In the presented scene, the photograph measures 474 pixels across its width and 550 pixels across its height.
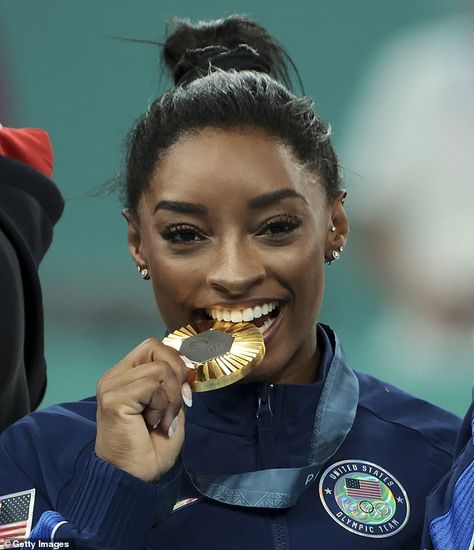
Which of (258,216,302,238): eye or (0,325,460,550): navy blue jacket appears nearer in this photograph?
(0,325,460,550): navy blue jacket

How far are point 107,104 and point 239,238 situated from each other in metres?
1.61

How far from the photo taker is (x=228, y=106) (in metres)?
1.61

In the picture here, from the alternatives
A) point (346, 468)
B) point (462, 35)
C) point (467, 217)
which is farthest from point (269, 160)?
point (462, 35)

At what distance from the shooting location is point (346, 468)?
1.58 metres

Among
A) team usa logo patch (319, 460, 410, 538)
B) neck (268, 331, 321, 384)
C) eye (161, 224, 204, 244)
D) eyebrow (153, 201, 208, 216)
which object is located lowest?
team usa logo patch (319, 460, 410, 538)

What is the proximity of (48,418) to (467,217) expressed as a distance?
1.46 metres

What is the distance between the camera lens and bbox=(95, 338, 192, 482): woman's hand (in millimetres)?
1383

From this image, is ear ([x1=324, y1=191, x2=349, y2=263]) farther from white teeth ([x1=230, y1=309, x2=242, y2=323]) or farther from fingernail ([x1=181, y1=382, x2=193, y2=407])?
fingernail ([x1=181, y1=382, x2=193, y2=407])

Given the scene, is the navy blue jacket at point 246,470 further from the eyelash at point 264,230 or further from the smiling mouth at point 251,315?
the eyelash at point 264,230

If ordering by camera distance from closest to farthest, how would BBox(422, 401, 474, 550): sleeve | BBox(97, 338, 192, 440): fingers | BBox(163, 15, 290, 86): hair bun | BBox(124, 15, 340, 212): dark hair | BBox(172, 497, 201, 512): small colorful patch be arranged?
1. BBox(422, 401, 474, 550): sleeve
2. BBox(97, 338, 192, 440): fingers
3. BBox(172, 497, 201, 512): small colorful patch
4. BBox(124, 15, 340, 212): dark hair
5. BBox(163, 15, 290, 86): hair bun

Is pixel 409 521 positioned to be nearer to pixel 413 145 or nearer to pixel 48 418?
pixel 48 418
